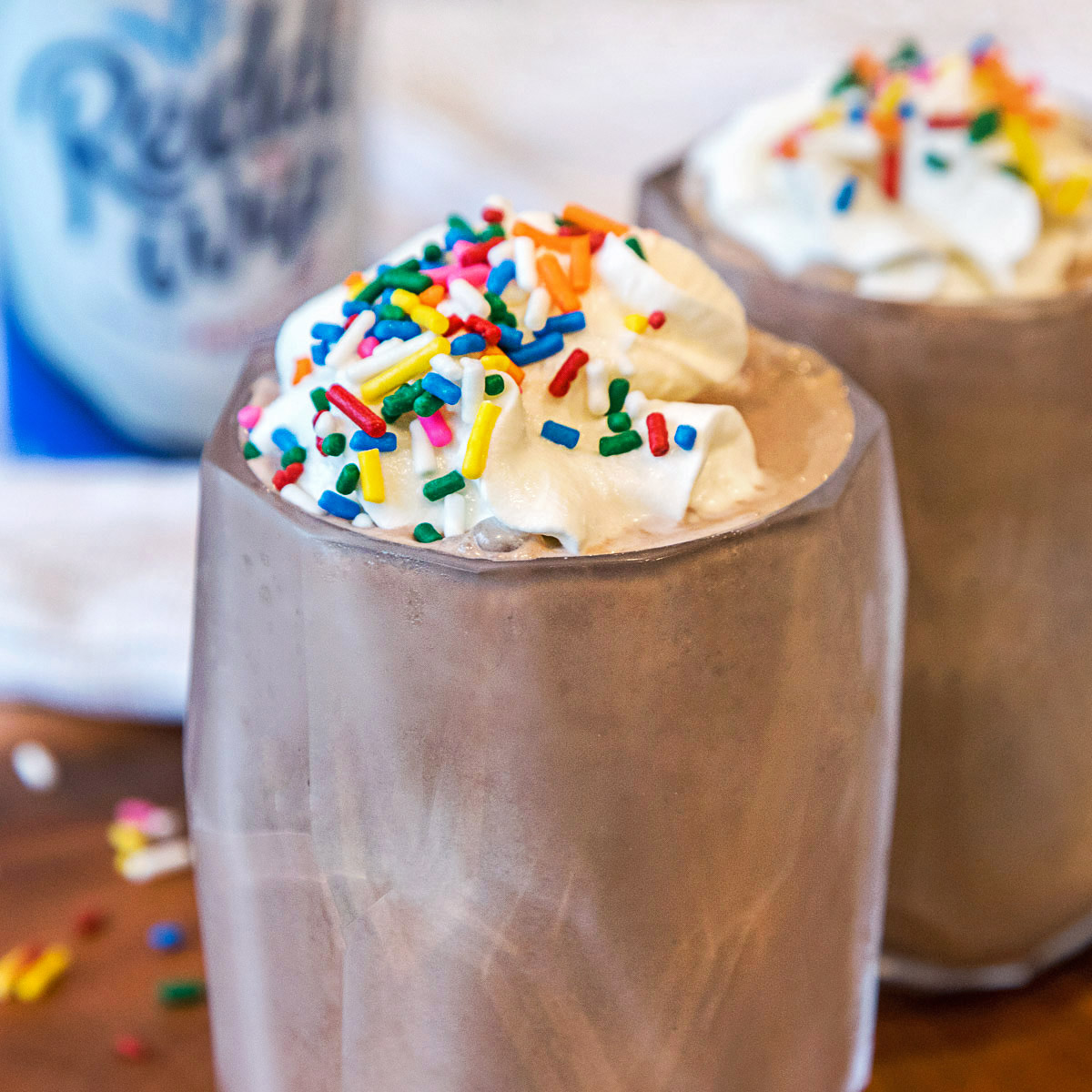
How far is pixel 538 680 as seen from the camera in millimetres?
408

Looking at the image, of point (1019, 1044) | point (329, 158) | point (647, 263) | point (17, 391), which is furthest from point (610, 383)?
point (17, 391)

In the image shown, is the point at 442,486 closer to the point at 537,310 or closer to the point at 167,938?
the point at 537,310

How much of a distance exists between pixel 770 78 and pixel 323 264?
59 cm

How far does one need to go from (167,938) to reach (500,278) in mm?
397

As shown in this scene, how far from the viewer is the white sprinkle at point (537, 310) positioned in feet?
1.50

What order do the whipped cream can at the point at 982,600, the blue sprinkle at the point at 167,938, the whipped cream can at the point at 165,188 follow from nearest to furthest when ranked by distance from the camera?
the whipped cream can at the point at 982,600 < the blue sprinkle at the point at 167,938 < the whipped cream can at the point at 165,188

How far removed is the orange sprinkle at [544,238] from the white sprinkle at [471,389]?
0.26 ft

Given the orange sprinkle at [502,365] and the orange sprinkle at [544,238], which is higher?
the orange sprinkle at [544,238]

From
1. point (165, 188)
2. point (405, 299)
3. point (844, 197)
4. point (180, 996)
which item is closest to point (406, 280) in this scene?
point (405, 299)

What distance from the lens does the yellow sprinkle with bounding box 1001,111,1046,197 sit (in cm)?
64

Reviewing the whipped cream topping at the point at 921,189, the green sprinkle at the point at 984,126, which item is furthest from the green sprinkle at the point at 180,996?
the green sprinkle at the point at 984,126

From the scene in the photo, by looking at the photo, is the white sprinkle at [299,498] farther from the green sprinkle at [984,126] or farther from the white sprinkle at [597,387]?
the green sprinkle at [984,126]

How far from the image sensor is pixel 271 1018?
0.50 meters

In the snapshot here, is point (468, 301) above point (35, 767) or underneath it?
above
